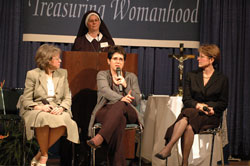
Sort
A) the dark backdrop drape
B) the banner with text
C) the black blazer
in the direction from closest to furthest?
the black blazer, the dark backdrop drape, the banner with text

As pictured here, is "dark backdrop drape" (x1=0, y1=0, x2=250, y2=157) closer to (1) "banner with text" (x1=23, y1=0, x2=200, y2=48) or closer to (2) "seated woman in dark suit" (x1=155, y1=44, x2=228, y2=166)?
(1) "banner with text" (x1=23, y1=0, x2=200, y2=48)

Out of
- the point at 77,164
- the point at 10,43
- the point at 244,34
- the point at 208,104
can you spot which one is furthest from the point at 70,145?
the point at 244,34

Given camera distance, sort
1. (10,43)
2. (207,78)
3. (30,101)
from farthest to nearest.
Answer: (10,43) → (207,78) → (30,101)

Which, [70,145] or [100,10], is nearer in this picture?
[70,145]

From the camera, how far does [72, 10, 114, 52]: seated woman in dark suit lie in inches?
198

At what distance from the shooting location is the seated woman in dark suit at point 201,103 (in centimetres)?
415

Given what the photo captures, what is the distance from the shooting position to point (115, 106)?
13.3 ft

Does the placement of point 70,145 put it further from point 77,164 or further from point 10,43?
point 10,43

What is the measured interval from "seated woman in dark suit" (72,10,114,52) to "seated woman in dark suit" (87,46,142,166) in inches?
27.8

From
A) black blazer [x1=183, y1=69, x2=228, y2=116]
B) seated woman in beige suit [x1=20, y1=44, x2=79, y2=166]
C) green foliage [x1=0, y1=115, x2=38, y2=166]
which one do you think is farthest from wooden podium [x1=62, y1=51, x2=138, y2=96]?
black blazer [x1=183, y1=69, x2=228, y2=116]

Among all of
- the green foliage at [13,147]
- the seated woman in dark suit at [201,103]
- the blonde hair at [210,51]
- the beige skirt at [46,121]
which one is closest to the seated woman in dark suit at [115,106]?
the beige skirt at [46,121]

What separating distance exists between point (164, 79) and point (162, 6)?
1217mm

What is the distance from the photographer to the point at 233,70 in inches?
242

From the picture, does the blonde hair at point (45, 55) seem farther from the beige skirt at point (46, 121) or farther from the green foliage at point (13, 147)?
the green foliage at point (13, 147)
